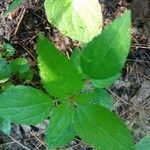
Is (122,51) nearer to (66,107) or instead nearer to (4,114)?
(66,107)

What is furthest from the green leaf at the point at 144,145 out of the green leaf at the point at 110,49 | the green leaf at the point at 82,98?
the green leaf at the point at 110,49

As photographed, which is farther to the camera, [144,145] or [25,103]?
[144,145]

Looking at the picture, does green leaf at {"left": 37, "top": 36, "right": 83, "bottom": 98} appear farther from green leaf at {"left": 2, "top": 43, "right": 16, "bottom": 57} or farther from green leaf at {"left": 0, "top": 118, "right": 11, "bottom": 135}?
green leaf at {"left": 2, "top": 43, "right": 16, "bottom": 57}

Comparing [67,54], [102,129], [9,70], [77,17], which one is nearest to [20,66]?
[9,70]

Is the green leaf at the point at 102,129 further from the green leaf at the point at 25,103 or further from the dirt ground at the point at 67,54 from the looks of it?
the dirt ground at the point at 67,54

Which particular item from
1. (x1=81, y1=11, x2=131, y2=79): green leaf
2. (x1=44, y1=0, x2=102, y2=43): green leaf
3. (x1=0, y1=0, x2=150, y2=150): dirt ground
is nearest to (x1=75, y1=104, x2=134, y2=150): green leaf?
(x1=81, y1=11, x2=131, y2=79): green leaf

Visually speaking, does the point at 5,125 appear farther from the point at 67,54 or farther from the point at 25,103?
the point at 25,103

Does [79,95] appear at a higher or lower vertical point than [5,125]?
higher
